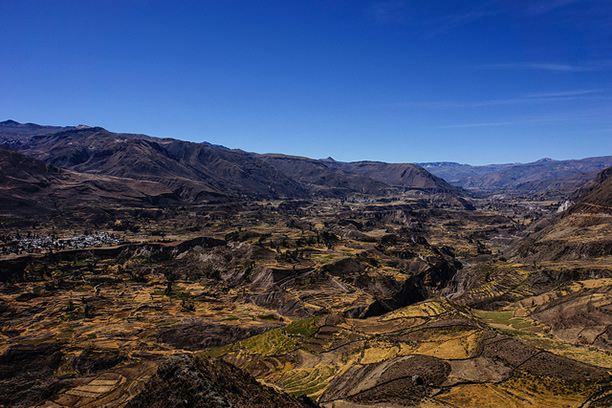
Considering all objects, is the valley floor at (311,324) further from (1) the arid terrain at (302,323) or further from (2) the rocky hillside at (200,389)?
(2) the rocky hillside at (200,389)

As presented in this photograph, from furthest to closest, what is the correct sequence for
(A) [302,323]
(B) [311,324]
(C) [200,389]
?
(A) [302,323]
(B) [311,324]
(C) [200,389]

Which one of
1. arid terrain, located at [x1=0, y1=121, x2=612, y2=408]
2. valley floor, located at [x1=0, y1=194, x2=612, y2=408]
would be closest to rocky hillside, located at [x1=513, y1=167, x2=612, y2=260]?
arid terrain, located at [x1=0, y1=121, x2=612, y2=408]

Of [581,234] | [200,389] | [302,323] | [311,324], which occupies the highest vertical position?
[581,234]

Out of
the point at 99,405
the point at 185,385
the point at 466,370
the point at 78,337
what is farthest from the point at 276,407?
the point at 78,337

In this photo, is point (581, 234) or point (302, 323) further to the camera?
point (581, 234)

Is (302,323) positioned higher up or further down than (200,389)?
further down

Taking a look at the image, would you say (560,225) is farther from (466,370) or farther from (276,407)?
(276,407)

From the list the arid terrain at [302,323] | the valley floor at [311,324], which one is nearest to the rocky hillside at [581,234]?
the arid terrain at [302,323]

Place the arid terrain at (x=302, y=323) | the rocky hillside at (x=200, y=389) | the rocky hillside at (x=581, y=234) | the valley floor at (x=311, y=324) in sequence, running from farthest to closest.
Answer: the rocky hillside at (x=581, y=234) < the valley floor at (x=311, y=324) < the arid terrain at (x=302, y=323) < the rocky hillside at (x=200, y=389)

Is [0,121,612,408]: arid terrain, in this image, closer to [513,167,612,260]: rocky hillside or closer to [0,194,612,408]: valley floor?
[0,194,612,408]: valley floor

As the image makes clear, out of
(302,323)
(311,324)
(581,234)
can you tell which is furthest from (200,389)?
(581,234)

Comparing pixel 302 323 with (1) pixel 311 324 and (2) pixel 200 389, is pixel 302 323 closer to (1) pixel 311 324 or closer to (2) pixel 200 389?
(1) pixel 311 324
